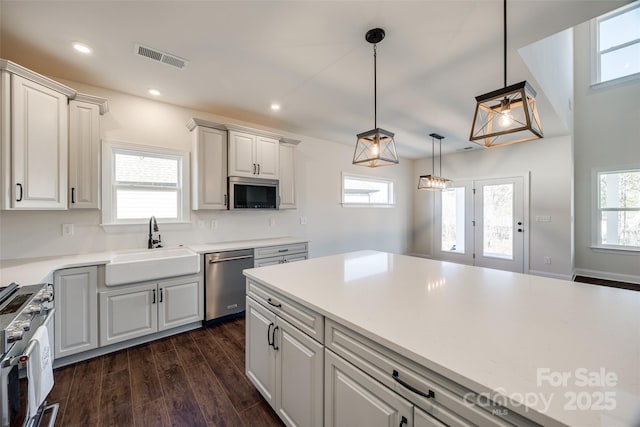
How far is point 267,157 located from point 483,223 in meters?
4.82

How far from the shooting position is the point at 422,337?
95cm

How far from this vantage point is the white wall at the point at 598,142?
475cm

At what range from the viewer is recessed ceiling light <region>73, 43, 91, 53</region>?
2.11 meters

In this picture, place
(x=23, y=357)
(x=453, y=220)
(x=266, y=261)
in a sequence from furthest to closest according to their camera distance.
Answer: (x=453, y=220) < (x=266, y=261) < (x=23, y=357)

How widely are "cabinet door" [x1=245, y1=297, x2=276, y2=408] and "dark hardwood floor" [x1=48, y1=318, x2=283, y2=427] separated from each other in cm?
20

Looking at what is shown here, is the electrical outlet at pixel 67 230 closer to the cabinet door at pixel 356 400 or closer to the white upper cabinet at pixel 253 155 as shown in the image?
the white upper cabinet at pixel 253 155

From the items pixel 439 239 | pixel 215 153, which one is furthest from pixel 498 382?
pixel 439 239

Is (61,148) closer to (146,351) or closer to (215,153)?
(215,153)

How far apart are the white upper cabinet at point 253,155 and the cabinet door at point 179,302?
57.1 inches

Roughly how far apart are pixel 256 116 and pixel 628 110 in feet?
22.0

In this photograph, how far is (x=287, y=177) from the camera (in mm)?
4023

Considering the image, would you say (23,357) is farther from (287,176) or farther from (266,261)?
(287,176)

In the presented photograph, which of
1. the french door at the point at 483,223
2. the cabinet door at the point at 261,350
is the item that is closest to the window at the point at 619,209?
the french door at the point at 483,223

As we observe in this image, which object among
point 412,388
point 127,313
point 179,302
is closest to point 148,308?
point 127,313
